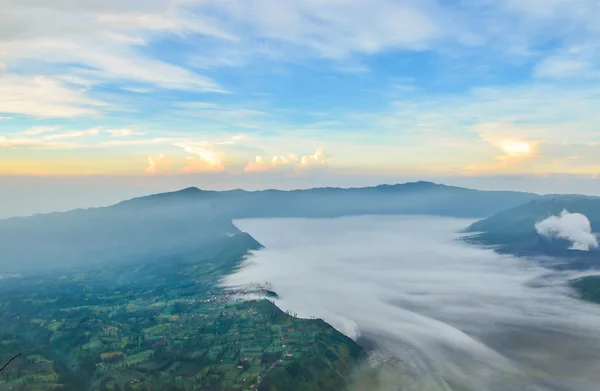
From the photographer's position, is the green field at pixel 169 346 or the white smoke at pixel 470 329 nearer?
the green field at pixel 169 346

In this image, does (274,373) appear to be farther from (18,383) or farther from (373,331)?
(18,383)

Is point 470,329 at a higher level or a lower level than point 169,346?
higher

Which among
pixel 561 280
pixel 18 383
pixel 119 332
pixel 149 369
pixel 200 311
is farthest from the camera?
pixel 561 280

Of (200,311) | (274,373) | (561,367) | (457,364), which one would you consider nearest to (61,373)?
(274,373)

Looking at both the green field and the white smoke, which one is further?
the white smoke

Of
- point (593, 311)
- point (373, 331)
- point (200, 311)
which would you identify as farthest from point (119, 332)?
point (593, 311)

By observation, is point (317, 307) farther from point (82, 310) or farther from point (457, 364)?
point (82, 310)

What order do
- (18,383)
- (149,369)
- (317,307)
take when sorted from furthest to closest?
(317,307), (149,369), (18,383)

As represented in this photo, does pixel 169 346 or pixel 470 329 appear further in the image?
pixel 470 329

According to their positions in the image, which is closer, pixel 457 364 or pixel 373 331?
pixel 457 364
